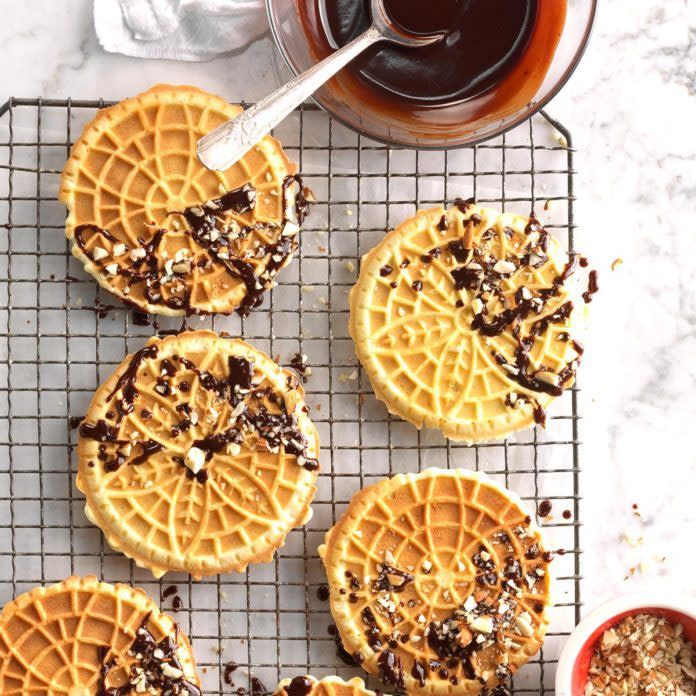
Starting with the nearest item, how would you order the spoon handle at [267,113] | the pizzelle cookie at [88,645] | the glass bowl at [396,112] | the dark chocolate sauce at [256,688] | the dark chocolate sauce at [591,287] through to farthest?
the spoon handle at [267,113]
the glass bowl at [396,112]
the pizzelle cookie at [88,645]
the dark chocolate sauce at [256,688]
the dark chocolate sauce at [591,287]

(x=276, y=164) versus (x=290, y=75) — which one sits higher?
(x=290, y=75)

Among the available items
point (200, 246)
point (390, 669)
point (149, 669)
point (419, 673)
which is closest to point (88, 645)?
point (149, 669)

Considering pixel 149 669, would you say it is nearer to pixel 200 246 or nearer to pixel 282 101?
pixel 200 246

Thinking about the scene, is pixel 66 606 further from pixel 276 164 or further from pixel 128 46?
pixel 128 46

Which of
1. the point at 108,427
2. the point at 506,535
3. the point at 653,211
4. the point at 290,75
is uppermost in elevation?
the point at 290,75

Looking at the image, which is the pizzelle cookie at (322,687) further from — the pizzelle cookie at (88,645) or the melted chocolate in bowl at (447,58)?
the melted chocolate in bowl at (447,58)

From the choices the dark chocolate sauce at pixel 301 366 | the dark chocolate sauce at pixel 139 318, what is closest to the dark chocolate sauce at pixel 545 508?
the dark chocolate sauce at pixel 301 366

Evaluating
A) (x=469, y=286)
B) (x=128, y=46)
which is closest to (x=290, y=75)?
(x=128, y=46)
